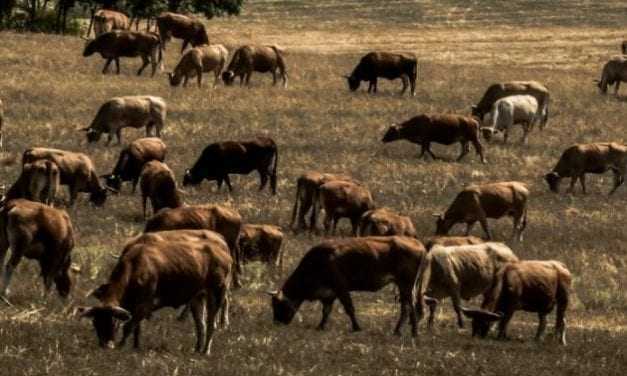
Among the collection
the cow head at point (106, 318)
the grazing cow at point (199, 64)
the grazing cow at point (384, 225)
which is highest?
the cow head at point (106, 318)

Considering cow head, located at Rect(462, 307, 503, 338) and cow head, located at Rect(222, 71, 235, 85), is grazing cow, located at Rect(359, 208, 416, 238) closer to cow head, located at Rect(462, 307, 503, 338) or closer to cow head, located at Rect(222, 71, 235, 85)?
cow head, located at Rect(462, 307, 503, 338)

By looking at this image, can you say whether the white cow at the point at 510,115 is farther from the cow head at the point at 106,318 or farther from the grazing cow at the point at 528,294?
the cow head at the point at 106,318

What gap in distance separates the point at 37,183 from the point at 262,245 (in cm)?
487

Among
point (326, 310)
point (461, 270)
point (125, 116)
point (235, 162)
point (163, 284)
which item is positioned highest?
point (163, 284)

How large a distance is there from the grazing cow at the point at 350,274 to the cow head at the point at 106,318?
435cm

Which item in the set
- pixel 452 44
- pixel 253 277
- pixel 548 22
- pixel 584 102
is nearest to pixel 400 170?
pixel 253 277

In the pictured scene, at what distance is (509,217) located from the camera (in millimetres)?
33156

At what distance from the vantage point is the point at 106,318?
→ 52.5 ft

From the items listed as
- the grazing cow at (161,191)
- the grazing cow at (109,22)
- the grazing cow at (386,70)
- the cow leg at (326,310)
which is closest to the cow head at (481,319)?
the cow leg at (326,310)

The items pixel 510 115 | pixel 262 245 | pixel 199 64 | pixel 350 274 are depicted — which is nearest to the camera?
pixel 350 274

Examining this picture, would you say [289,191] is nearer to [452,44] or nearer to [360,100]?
[360,100]

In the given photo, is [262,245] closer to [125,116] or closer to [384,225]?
[384,225]

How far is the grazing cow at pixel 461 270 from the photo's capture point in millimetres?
23000

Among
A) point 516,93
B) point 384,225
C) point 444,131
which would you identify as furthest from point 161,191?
point 516,93
